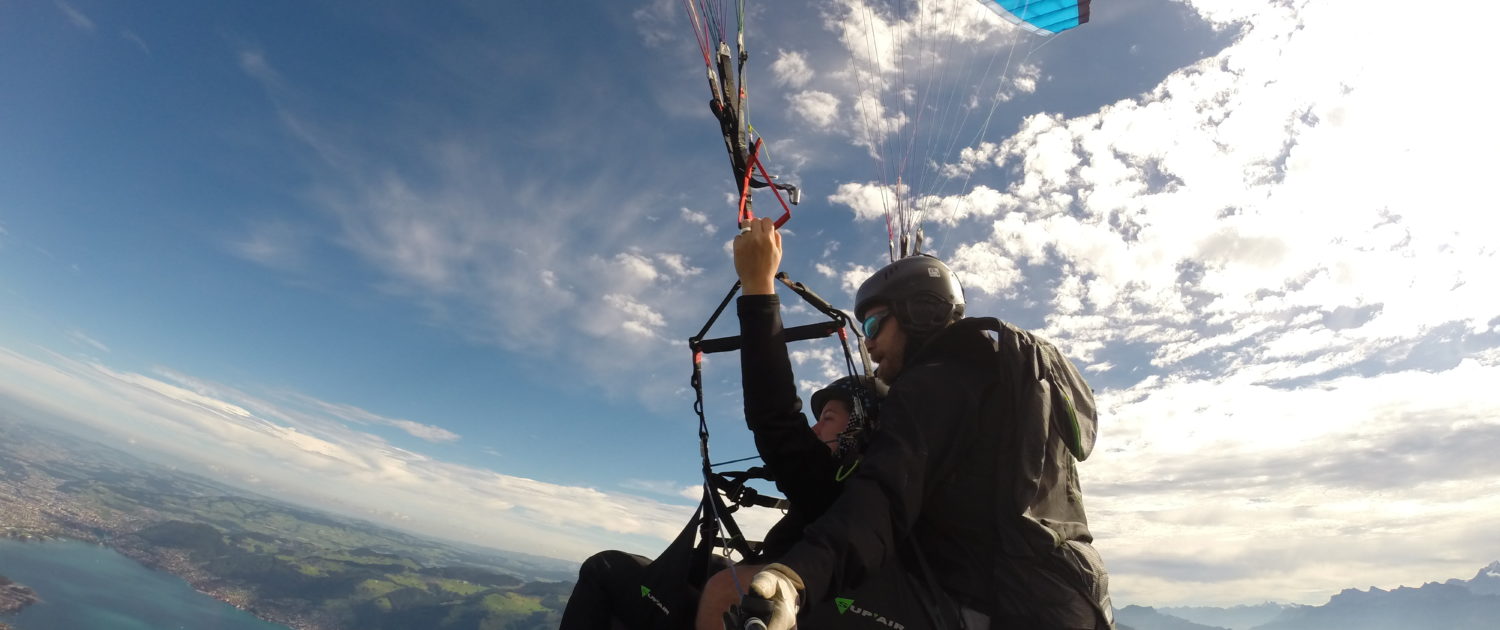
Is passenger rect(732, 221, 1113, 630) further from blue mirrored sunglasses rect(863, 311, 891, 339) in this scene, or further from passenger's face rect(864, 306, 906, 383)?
blue mirrored sunglasses rect(863, 311, 891, 339)

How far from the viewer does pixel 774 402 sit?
2.31 metres

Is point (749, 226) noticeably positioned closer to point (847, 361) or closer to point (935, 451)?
point (935, 451)

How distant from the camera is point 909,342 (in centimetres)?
286

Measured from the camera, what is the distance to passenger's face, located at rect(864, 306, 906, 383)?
9.61 ft

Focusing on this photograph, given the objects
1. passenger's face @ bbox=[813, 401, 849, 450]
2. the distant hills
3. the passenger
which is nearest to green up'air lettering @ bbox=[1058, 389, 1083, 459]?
the passenger

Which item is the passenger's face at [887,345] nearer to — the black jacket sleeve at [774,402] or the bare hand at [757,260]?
the black jacket sleeve at [774,402]

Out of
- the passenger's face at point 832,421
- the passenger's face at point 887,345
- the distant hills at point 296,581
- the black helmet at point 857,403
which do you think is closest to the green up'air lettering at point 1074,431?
the passenger's face at point 887,345

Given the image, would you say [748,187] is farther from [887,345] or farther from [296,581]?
[296,581]

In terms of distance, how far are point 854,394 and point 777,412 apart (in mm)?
1650

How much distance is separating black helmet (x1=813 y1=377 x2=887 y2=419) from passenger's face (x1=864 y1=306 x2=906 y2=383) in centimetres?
56

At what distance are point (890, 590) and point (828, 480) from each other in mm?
560

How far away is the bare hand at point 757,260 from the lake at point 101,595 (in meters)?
198

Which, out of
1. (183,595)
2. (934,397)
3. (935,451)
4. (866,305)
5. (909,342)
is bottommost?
(183,595)

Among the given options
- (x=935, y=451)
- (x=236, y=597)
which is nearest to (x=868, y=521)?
(x=935, y=451)
